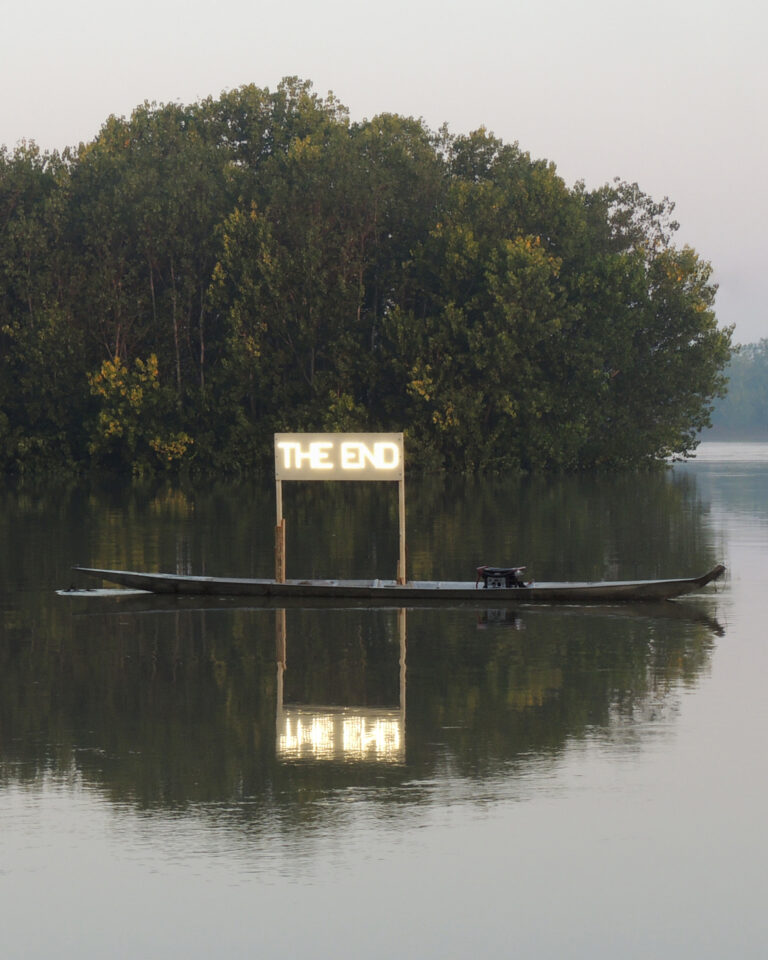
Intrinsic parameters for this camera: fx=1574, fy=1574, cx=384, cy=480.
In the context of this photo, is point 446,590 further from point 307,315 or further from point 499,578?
point 307,315

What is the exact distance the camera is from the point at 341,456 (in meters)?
30.3

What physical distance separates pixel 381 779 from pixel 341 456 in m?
16.1

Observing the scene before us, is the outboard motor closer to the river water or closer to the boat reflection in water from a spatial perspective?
the river water

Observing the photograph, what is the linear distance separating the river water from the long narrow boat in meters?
0.34

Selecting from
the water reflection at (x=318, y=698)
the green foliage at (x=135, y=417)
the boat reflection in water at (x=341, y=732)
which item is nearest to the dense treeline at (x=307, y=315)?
the green foliage at (x=135, y=417)

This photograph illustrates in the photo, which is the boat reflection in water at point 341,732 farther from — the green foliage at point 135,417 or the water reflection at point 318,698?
the green foliage at point 135,417

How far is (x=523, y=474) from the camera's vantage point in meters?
98.1

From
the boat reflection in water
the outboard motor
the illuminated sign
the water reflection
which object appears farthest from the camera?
the illuminated sign

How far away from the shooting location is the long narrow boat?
28.5 metres

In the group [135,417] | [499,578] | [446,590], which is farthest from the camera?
[135,417]

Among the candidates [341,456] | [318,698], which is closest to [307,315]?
[341,456]

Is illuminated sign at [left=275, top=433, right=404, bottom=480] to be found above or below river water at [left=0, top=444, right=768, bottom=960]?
above

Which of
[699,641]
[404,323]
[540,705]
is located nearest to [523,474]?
[404,323]

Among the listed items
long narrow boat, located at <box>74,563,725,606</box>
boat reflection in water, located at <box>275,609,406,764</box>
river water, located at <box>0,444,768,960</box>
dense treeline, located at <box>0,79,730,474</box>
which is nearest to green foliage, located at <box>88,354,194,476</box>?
dense treeline, located at <box>0,79,730,474</box>
